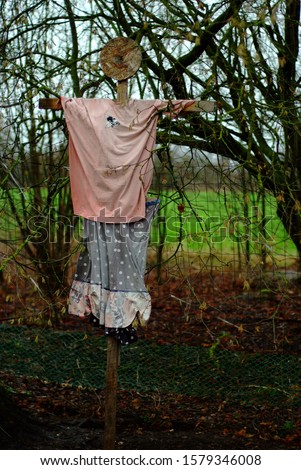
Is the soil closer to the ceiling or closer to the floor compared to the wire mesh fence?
closer to the floor

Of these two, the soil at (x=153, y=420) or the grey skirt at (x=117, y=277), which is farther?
the soil at (x=153, y=420)

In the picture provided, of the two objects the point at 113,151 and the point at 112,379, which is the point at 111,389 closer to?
the point at 112,379

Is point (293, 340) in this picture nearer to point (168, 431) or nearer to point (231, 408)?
point (231, 408)

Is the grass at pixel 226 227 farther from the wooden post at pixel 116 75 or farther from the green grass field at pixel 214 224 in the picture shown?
the wooden post at pixel 116 75

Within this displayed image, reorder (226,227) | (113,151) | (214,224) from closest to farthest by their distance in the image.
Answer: (113,151) < (226,227) < (214,224)

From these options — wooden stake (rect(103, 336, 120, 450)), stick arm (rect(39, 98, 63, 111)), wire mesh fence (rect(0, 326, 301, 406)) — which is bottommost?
wire mesh fence (rect(0, 326, 301, 406))

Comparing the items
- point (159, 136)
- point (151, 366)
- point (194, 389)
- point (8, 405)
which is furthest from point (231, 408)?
point (159, 136)

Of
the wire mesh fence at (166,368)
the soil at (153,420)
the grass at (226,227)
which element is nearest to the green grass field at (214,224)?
the grass at (226,227)

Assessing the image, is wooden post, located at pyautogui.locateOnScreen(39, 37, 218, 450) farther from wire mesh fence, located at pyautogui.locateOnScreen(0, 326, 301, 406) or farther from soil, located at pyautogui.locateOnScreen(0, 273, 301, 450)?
wire mesh fence, located at pyautogui.locateOnScreen(0, 326, 301, 406)

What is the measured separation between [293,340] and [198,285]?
8.22ft

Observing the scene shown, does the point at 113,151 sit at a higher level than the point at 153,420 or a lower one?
higher

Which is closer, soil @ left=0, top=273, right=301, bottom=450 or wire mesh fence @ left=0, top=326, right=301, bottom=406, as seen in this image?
soil @ left=0, top=273, right=301, bottom=450

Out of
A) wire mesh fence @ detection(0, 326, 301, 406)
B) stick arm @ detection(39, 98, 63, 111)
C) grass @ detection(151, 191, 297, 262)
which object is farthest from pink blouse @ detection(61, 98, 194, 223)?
wire mesh fence @ detection(0, 326, 301, 406)

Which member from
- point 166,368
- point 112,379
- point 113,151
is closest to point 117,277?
point 112,379
